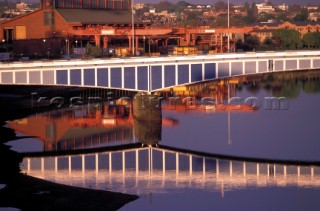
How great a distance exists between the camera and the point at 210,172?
29.1 meters

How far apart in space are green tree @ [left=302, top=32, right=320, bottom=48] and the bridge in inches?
1786

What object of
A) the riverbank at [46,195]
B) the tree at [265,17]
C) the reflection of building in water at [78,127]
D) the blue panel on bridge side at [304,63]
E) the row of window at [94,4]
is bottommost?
the riverbank at [46,195]

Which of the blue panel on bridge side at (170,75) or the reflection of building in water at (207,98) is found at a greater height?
the blue panel on bridge side at (170,75)

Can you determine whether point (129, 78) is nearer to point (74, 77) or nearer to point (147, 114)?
point (147, 114)

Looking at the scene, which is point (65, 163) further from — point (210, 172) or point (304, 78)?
point (304, 78)

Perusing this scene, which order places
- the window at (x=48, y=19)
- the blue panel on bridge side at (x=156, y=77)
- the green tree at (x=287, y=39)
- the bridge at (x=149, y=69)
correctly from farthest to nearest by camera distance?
the green tree at (x=287, y=39) → the window at (x=48, y=19) → the blue panel on bridge side at (x=156, y=77) → the bridge at (x=149, y=69)

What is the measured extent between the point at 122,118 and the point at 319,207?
2010 centimetres

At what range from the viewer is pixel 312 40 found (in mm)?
86688

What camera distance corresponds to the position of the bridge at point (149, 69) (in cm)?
4016

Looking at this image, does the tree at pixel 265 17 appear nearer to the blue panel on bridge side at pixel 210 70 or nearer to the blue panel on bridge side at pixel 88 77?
the blue panel on bridge side at pixel 210 70

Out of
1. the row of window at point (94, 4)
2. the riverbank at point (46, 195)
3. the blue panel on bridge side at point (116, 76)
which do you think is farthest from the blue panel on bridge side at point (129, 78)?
the row of window at point (94, 4)

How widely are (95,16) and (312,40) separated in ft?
78.7

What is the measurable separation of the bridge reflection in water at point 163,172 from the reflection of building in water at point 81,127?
271 cm

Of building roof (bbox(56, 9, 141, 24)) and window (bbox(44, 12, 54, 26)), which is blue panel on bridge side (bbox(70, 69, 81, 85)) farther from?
window (bbox(44, 12, 54, 26))
